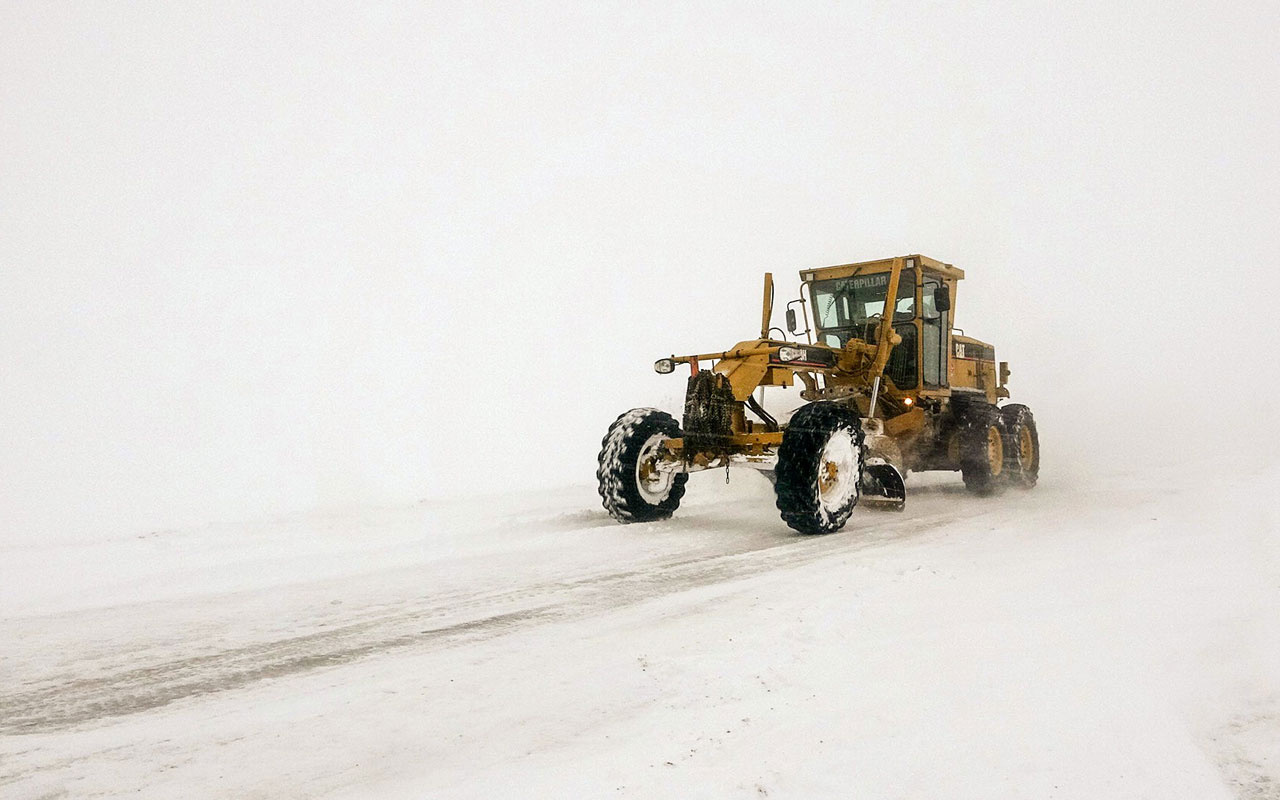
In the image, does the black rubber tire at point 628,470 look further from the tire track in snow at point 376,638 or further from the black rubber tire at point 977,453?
the black rubber tire at point 977,453

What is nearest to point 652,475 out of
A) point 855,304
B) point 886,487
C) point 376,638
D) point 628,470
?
point 628,470

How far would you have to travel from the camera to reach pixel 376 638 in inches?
170

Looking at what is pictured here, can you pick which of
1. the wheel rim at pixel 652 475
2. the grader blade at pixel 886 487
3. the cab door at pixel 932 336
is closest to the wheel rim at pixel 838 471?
the grader blade at pixel 886 487

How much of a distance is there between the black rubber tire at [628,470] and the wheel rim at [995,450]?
4665mm

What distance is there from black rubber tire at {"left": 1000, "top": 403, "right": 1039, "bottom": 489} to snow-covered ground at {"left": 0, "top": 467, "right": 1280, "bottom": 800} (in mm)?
3978

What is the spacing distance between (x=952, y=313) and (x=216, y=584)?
8968 millimetres

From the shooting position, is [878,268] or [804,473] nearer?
[804,473]

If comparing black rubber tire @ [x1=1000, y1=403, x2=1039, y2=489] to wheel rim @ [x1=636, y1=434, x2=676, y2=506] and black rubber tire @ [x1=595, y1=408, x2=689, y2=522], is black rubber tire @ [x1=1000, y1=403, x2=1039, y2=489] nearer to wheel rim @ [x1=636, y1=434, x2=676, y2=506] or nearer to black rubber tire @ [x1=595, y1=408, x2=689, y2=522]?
black rubber tire @ [x1=595, y1=408, x2=689, y2=522]

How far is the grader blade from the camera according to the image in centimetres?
883

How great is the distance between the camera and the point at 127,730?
3.14 metres

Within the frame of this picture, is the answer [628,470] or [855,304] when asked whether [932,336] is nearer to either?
[855,304]

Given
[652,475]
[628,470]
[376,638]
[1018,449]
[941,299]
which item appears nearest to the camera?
[376,638]

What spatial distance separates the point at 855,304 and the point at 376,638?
757cm

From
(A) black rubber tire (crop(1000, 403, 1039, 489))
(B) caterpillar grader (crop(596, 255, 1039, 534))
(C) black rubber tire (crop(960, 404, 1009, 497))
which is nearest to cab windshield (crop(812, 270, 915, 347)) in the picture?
(B) caterpillar grader (crop(596, 255, 1039, 534))
